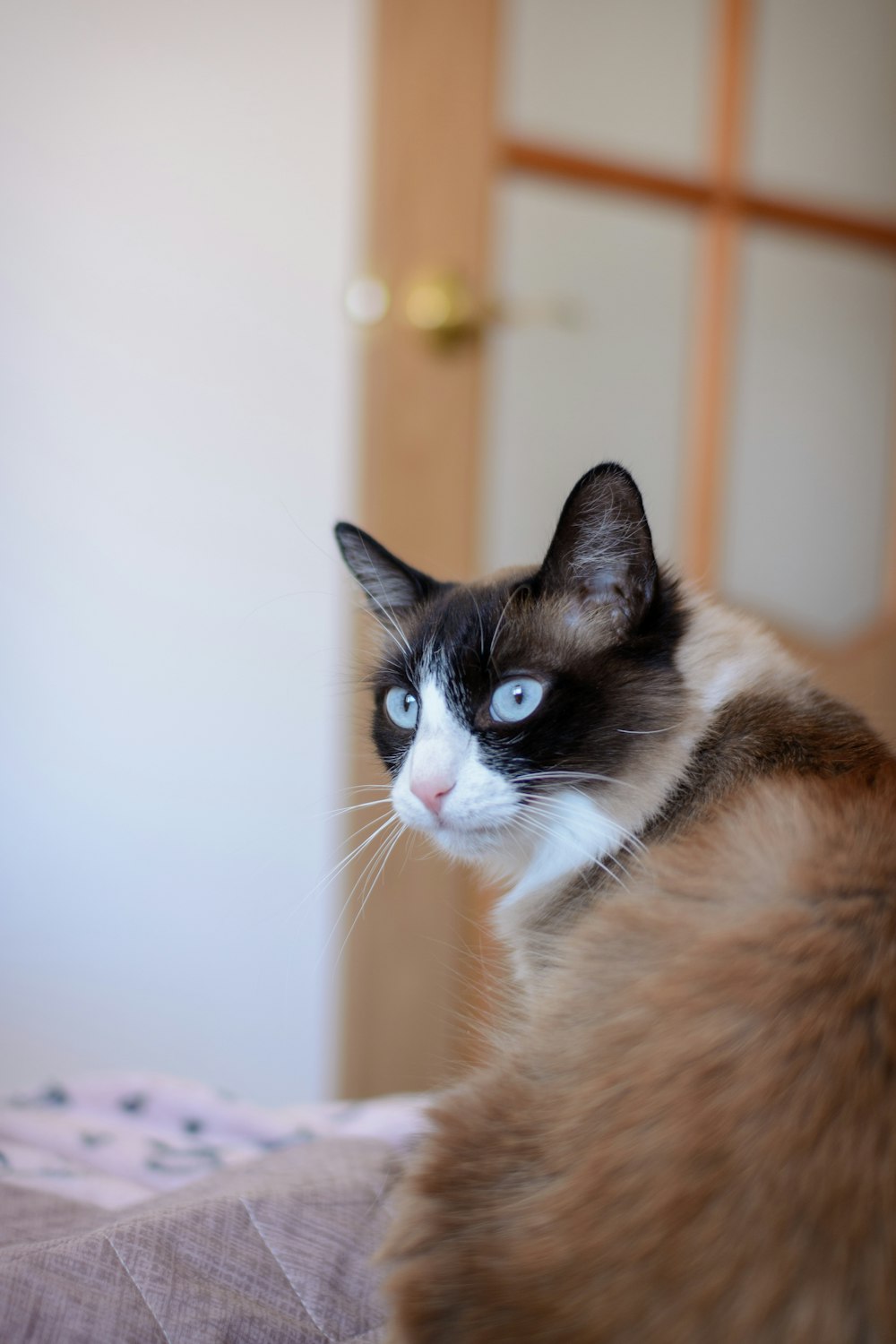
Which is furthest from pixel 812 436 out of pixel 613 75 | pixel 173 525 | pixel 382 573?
pixel 382 573

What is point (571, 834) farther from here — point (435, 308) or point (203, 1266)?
point (435, 308)

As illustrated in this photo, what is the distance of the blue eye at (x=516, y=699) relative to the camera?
2.80 feet

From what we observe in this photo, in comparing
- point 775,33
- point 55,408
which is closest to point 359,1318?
point 55,408

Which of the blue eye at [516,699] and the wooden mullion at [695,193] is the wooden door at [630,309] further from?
the blue eye at [516,699]

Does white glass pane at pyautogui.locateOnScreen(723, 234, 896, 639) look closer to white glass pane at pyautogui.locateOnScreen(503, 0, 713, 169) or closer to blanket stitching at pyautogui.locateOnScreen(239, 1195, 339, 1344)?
white glass pane at pyautogui.locateOnScreen(503, 0, 713, 169)

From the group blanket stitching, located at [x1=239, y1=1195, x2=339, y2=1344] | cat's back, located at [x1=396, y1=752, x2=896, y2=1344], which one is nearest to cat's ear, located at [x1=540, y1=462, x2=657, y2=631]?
cat's back, located at [x1=396, y1=752, x2=896, y2=1344]

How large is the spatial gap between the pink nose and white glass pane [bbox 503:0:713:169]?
1.51 metres

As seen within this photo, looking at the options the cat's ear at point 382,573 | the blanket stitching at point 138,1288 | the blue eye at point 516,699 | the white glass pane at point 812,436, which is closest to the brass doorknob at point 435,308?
the white glass pane at point 812,436

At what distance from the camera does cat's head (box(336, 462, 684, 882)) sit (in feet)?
2.77

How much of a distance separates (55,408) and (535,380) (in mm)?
829

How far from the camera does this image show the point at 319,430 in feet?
6.79

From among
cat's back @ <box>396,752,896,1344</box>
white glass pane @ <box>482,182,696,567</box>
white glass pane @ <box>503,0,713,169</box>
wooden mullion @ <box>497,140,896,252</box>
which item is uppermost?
white glass pane @ <box>503,0,713,169</box>

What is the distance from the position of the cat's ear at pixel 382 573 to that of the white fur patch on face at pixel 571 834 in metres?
0.29

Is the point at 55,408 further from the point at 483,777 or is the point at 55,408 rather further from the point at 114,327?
the point at 483,777
